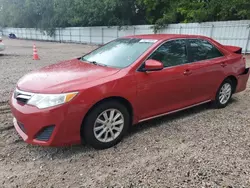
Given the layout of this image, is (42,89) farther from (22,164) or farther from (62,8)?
(62,8)

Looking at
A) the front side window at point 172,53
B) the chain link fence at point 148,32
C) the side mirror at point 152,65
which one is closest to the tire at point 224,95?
the front side window at point 172,53

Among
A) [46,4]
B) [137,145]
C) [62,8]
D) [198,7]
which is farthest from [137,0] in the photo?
[137,145]

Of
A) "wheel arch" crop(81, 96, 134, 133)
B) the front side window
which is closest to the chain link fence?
the front side window

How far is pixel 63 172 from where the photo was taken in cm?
252

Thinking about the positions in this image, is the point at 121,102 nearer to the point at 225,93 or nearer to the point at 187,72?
the point at 187,72

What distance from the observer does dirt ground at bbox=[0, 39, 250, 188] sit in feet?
7.84

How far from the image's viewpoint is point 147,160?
274cm

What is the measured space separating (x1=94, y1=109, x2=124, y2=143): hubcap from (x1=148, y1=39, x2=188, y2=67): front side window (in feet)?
3.54

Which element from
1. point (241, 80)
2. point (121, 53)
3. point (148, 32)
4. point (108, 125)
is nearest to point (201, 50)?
point (241, 80)

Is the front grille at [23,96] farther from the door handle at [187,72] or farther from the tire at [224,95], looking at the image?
the tire at [224,95]

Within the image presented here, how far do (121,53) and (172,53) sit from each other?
34.7 inches

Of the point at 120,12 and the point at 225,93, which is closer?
the point at 225,93

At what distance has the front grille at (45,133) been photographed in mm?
2596

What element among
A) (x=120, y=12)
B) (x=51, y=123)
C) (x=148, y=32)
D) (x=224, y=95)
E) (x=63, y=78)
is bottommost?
(x=224, y=95)
